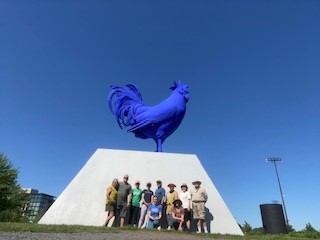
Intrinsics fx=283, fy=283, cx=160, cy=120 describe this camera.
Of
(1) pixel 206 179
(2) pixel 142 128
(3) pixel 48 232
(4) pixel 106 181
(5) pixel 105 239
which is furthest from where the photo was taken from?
(2) pixel 142 128

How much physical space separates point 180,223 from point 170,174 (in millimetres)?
2782

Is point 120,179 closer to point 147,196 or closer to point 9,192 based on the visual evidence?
point 147,196

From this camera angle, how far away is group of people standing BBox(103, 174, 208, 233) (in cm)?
848

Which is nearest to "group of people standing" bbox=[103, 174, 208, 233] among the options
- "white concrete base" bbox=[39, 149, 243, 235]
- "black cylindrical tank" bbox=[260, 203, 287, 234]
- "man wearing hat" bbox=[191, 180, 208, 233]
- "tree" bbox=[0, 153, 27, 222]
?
"man wearing hat" bbox=[191, 180, 208, 233]

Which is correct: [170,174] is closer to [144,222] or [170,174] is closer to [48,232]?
[144,222]

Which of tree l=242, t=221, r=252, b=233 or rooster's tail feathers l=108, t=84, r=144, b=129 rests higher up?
rooster's tail feathers l=108, t=84, r=144, b=129

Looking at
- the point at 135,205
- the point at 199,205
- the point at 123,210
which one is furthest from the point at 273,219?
the point at 123,210

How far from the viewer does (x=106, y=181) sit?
10367 mm

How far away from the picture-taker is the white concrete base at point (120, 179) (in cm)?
955

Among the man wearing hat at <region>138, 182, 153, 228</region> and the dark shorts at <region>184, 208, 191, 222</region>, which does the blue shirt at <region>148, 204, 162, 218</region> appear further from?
the dark shorts at <region>184, 208, 191, 222</region>

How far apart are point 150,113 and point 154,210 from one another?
4700mm

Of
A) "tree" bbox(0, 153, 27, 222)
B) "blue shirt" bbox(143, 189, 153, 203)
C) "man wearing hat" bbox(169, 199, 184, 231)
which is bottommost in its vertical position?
"man wearing hat" bbox(169, 199, 184, 231)

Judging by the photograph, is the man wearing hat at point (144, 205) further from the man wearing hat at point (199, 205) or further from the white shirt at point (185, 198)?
the man wearing hat at point (199, 205)

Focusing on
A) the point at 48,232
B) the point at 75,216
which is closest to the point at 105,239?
the point at 48,232
